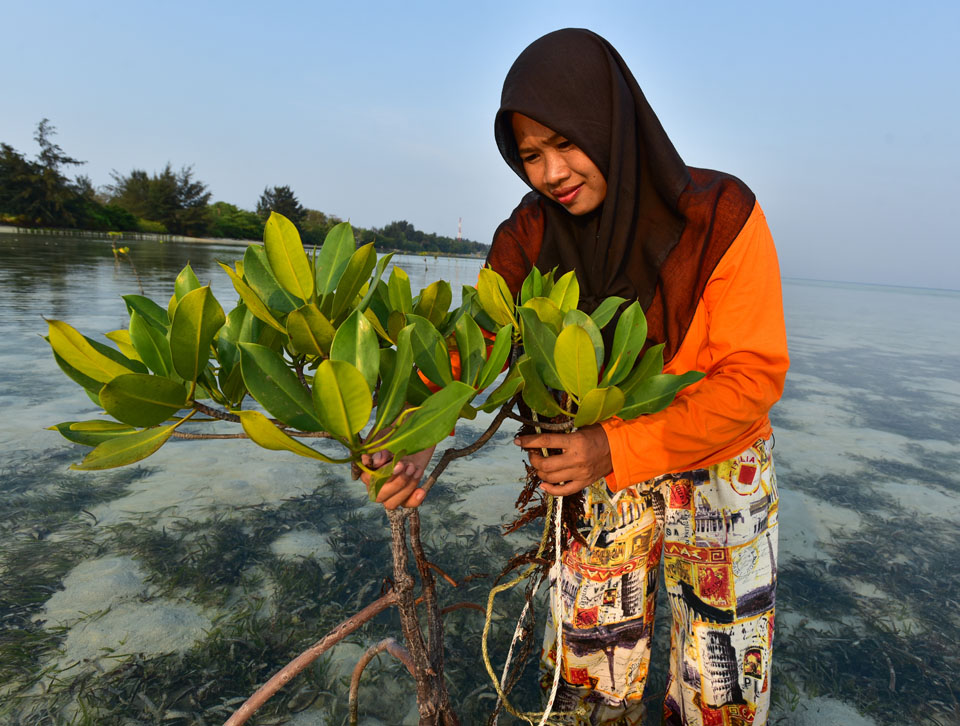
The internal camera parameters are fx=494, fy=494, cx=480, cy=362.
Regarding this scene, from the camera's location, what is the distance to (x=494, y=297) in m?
0.72

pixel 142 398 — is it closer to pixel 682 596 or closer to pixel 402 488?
pixel 402 488

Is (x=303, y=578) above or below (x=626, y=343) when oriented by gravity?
below

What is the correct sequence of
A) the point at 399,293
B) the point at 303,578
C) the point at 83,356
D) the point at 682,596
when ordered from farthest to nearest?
the point at 303,578 → the point at 682,596 → the point at 399,293 → the point at 83,356

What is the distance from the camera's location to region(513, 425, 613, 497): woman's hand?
0.71m

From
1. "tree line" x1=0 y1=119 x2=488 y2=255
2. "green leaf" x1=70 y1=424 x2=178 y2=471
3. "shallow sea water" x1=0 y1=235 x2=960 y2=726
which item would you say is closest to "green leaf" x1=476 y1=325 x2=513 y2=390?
"green leaf" x1=70 y1=424 x2=178 y2=471

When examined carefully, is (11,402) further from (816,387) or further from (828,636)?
(816,387)

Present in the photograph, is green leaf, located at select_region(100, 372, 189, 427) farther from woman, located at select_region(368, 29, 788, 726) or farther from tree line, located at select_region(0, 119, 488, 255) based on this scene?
tree line, located at select_region(0, 119, 488, 255)

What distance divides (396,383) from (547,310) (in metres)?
0.24

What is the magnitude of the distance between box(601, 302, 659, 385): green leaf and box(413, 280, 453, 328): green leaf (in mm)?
231

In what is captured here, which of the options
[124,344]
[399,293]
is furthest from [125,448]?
[399,293]

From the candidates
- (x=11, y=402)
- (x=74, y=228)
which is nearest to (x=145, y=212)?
(x=74, y=228)

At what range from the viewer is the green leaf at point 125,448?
0.47m

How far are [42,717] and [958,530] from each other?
3.28 metres

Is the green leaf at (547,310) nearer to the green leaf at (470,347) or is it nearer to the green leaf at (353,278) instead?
the green leaf at (470,347)
